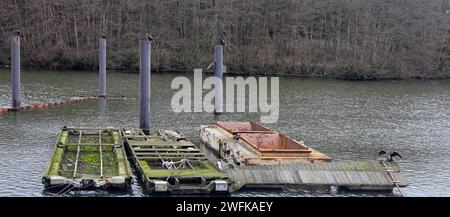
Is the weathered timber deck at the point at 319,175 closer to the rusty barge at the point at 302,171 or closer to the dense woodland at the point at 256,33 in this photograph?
the rusty barge at the point at 302,171

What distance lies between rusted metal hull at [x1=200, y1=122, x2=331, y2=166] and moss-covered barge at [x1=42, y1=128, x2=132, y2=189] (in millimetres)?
3587

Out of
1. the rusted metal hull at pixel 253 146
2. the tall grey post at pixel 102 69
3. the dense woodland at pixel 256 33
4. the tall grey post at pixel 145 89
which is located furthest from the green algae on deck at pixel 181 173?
the dense woodland at pixel 256 33

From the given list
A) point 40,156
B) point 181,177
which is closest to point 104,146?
point 40,156

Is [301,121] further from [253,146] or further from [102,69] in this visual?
[102,69]

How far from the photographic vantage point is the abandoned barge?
16297mm

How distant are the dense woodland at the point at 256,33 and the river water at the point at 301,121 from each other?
12690 mm

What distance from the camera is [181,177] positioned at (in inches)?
659

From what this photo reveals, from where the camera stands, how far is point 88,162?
18.8 metres

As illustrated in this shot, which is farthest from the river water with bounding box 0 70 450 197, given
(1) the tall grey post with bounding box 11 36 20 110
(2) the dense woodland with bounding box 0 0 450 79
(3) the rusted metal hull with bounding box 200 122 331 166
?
(2) the dense woodland with bounding box 0 0 450 79

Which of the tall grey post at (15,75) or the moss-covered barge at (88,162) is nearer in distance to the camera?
the moss-covered barge at (88,162)

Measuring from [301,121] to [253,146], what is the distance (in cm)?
1374

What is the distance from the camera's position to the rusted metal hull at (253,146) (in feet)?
63.7

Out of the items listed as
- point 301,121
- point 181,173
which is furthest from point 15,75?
point 181,173
